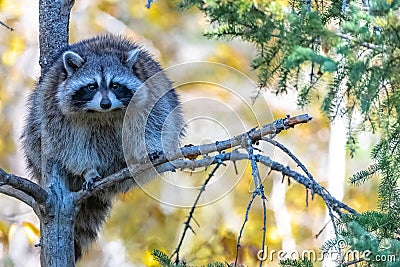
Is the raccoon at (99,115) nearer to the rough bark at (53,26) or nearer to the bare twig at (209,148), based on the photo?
the rough bark at (53,26)

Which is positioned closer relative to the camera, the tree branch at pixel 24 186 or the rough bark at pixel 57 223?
the tree branch at pixel 24 186

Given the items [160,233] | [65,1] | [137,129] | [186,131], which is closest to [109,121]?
[137,129]

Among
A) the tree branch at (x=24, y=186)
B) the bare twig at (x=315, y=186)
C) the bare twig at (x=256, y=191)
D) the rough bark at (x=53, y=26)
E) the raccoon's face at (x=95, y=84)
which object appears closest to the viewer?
the bare twig at (x=256, y=191)

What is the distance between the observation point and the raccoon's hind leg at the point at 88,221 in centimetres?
382

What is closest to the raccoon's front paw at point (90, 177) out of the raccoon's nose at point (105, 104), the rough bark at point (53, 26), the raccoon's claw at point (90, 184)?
the raccoon's claw at point (90, 184)

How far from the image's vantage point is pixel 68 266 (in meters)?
3.30

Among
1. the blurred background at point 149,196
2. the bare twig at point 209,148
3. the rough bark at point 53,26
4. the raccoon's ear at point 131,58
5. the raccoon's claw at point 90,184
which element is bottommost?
the bare twig at point 209,148

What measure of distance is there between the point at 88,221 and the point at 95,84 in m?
0.85

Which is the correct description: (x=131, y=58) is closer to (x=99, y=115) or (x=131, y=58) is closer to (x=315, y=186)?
(x=99, y=115)

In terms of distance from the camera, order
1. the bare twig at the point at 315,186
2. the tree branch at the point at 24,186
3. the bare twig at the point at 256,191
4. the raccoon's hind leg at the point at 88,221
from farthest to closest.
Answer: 1. the raccoon's hind leg at the point at 88,221
2. the tree branch at the point at 24,186
3. the bare twig at the point at 315,186
4. the bare twig at the point at 256,191

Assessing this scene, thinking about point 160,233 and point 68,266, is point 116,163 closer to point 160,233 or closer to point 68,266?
point 68,266

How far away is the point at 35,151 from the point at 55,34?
0.65 m

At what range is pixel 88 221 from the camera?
3.86m

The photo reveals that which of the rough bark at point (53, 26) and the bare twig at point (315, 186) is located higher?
the rough bark at point (53, 26)
